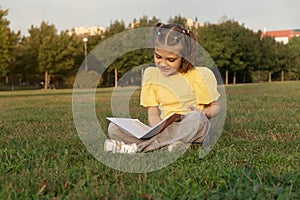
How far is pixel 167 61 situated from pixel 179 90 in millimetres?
294

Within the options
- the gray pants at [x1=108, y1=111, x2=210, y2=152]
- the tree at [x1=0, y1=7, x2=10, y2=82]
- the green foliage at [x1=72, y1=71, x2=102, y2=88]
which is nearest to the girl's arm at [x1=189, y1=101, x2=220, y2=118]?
the gray pants at [x1=108, y1=111, x2=210, y2=152]

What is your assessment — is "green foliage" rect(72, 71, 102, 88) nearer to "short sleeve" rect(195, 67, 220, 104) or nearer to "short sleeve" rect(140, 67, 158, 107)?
"short sleeve" rect(140, 67, 158, 107)

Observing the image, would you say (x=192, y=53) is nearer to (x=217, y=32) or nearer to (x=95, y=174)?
(x=95, y=174)

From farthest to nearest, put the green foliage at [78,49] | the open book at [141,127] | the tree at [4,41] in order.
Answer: the green foliage at [78,49], the tree at [4,41], the open book at [141,127]

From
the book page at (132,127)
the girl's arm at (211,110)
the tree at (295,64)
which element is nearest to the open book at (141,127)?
the book page at (132,127)

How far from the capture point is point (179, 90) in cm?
350

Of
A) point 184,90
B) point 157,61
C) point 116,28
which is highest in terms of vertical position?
point 116,28

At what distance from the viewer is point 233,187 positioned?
6.84ft

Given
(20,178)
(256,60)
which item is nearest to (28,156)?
(20,178)

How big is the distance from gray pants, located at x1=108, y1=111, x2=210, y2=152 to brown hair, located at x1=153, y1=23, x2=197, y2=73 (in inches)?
18.8

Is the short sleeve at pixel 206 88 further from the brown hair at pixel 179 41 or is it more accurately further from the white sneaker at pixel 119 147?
the white sneaker at pixel 119 147

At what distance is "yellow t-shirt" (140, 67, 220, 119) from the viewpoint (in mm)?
3438

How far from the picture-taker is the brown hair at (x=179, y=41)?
10.8 ft

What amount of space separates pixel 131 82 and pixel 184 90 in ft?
3.34
